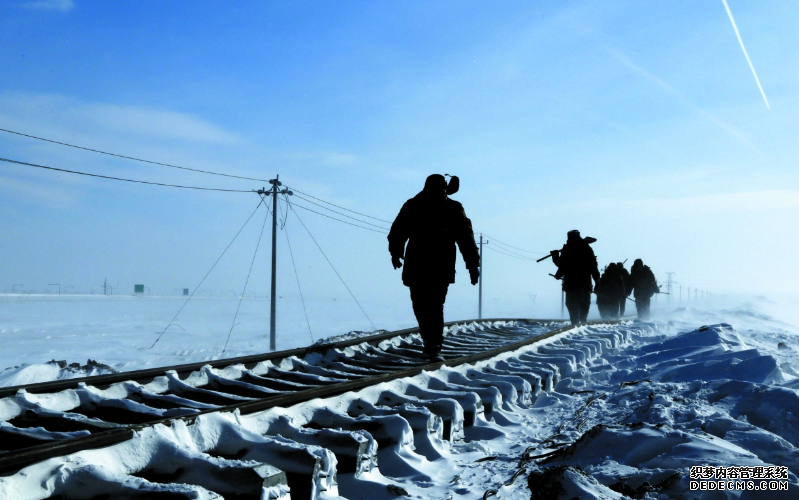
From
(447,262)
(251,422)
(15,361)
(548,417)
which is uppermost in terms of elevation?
(447,262)

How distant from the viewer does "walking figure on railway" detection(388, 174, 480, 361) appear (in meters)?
6.58

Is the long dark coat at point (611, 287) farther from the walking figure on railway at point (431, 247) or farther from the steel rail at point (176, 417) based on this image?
the steel rail at point (176, 417)

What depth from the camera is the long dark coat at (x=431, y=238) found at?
21.6 feet

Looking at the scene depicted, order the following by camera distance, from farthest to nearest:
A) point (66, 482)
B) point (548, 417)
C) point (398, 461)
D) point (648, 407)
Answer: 1. point (548, 417)
2. point (648, 407)
3. point (398, 461)
4. point (66, 482)

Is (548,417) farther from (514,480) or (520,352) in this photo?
(520,352)

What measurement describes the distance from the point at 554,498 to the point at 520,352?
15.4 feet

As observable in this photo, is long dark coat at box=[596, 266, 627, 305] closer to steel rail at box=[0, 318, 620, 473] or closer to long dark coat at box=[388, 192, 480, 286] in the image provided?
long dark coat at box=[388, 192, 480, 286]

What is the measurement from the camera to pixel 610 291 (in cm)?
2225

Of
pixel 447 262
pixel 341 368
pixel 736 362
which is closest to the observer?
pixel 736 362

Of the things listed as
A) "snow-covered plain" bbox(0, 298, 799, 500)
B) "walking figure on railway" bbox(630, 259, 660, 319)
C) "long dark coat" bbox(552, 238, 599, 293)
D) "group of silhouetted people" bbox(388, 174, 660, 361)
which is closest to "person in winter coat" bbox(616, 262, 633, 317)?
"walking figure on railway" bbox(630, 259, 660, 319)

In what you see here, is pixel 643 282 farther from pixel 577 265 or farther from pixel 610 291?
pixel 577 265

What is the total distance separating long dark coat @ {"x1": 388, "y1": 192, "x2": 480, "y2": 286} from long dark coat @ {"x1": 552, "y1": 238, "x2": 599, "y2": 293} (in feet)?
21.2

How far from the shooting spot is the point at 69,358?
12430 mm

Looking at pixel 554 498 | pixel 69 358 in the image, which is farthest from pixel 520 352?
pixel 69 358
